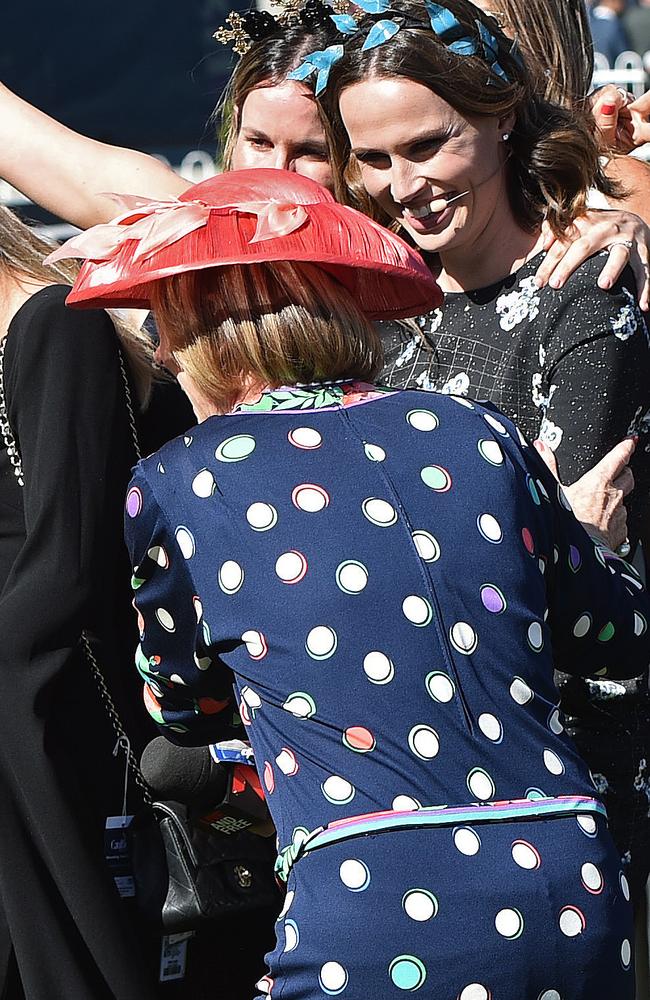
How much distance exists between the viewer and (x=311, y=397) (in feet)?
5.28

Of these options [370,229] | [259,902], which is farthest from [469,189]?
[259,902]

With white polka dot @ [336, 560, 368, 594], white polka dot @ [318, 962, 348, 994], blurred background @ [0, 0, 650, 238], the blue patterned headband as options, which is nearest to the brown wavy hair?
the blue patterned headband

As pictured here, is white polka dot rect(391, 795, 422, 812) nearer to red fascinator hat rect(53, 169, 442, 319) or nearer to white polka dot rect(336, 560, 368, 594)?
white polka dot rect(336, 560, 368, 594)

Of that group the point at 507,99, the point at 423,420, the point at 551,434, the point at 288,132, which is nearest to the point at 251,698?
the point at 423,420

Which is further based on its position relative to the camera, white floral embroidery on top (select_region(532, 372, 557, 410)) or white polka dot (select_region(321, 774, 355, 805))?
white floral embroidery on top (select_region(532, 372, 557, 410))

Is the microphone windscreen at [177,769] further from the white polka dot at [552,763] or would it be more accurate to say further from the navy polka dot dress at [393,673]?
the white polka dot at [552,763]

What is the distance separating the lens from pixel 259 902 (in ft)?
6.60

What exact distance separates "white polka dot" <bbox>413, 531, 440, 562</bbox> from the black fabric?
0.65 metres

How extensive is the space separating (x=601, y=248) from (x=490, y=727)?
0.97m

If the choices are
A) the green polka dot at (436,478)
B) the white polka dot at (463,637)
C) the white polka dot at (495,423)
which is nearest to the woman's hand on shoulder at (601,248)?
the white polka dot at (495,423)

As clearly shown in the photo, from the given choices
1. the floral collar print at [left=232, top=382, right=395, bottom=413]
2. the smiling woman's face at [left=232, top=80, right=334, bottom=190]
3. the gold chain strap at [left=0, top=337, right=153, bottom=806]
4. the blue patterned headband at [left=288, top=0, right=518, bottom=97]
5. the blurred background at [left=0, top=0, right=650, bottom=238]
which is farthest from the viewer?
the blurred background at [left=0, top=0, right=650, bottom=238]

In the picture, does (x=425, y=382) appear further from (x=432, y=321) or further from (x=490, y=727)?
(x=490, y=727)

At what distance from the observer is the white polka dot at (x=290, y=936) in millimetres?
1432

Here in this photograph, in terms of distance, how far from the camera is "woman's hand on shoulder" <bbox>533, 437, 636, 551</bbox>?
75.0 inches
